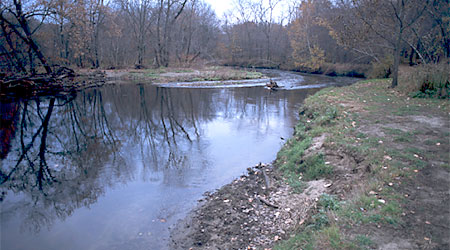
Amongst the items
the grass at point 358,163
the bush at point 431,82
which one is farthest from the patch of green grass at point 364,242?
the bush at point 431,82

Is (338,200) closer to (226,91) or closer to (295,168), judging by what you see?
(295,168)

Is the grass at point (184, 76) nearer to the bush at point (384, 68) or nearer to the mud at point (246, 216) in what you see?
the bush at point (384, 68)

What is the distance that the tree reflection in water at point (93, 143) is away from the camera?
6.61 m

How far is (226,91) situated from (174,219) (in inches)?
711

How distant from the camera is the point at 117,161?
854 cm

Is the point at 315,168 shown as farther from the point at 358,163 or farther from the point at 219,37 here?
the point at 219,37

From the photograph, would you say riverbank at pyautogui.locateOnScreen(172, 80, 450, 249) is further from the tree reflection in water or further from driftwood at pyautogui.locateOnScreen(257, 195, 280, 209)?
the tree reflection in water

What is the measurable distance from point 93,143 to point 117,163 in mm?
2350

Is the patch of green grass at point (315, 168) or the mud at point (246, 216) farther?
the patch of green grass at point (315, 168)

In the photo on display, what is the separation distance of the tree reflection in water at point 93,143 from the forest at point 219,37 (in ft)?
23.7

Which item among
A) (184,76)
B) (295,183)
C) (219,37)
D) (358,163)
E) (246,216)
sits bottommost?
(246,216)

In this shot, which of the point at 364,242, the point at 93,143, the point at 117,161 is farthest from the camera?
the point at 93,143

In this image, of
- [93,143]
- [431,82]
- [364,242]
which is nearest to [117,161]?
[93,143]

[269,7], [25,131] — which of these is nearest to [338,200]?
[25,131]
